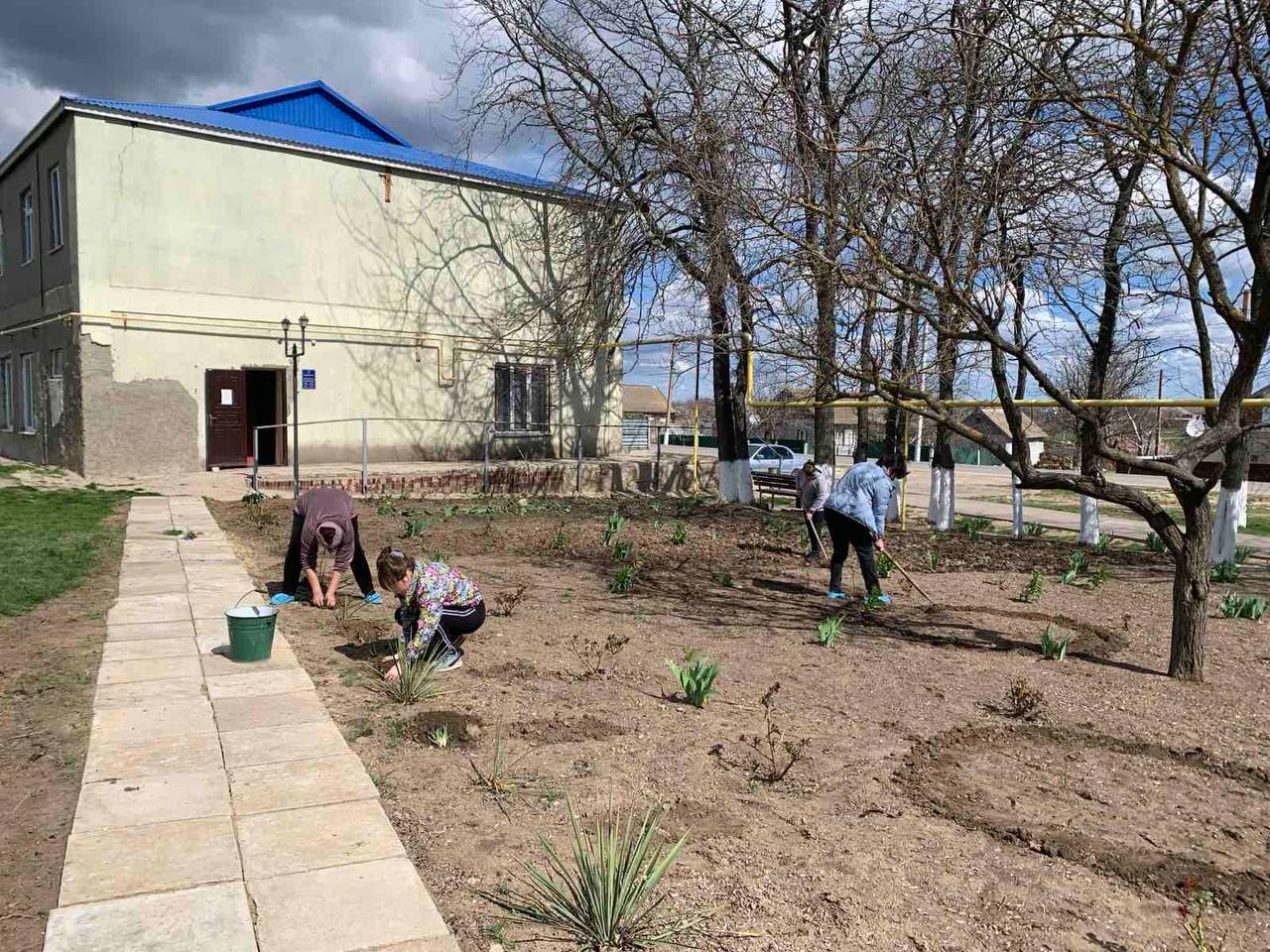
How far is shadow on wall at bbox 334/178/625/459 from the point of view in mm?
19453

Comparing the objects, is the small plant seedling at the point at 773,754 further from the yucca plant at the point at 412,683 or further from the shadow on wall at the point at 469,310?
the shadow on wall at the point at 469,310

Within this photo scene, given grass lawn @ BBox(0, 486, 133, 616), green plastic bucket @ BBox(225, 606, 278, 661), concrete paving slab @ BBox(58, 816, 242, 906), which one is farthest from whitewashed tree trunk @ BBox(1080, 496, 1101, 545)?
concrete paving slab @ BBox(58, 816, 242, 906)

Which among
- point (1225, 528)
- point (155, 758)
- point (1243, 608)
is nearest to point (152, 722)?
point (155, 758)

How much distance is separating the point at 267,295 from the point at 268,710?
1480 cm

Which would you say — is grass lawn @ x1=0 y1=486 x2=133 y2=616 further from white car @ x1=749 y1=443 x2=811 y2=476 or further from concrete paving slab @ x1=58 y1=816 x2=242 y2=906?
white car @ x1=749 y1=443 x2=811 y2=476

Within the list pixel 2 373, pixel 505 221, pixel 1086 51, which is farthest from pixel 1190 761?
pixel 2 373

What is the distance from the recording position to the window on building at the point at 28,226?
62.1 feet

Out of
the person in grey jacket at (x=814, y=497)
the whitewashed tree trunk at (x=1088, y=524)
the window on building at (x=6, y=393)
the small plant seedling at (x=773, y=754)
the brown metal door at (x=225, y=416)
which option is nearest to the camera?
the small plant seedling at (x=773, y=754)

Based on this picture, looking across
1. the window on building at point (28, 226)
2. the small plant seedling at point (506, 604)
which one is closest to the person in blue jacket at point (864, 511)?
the small plant seedling at point (506, 604)

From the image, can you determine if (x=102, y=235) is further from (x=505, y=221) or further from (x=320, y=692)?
(x=320, y=692)

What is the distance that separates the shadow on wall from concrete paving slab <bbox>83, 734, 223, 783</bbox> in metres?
13.9

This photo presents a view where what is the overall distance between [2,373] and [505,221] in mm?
11626

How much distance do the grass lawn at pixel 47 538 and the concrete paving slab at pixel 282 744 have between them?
11.9 feet

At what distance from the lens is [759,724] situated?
525 centimetres
